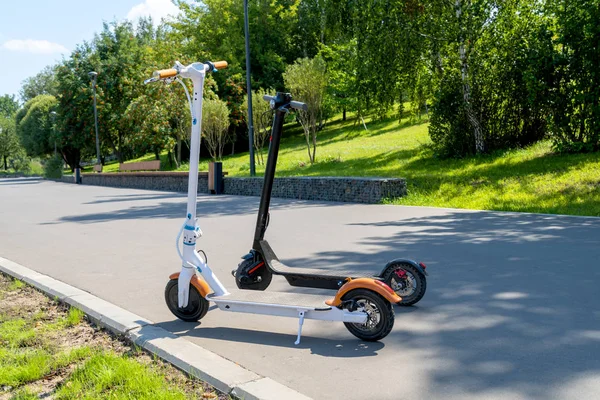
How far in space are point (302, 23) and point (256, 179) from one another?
29.0m

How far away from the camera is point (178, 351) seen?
12.6 feet

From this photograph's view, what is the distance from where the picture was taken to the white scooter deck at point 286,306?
158 inches

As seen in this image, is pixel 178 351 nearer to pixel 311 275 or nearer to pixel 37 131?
pixel 311 275

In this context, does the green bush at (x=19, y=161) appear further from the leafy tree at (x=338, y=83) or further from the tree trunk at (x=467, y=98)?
the tree trunk at (x=467, y=98)

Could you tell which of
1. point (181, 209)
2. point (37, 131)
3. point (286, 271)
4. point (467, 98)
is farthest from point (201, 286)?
point (37, 131)

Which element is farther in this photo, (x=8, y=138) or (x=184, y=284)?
(x=8, y=138)

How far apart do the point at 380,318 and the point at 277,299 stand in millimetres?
771

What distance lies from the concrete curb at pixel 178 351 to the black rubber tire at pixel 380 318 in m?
0.90

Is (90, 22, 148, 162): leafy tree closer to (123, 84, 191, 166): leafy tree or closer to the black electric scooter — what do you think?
(123, 84, 191, 166): leafy tree

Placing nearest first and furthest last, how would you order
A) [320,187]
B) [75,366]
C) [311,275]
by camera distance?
[75,366], [311,275], [320,187]

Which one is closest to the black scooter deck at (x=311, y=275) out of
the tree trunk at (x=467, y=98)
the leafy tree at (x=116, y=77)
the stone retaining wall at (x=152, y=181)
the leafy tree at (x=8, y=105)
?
the tree trunk at (x=467, y=98)

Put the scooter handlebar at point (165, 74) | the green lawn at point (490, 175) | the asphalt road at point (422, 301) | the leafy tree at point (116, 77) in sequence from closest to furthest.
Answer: the asphalt road at point (422, 301) < the scooter handlebar at point (165, 74) < the green lawn at point (490, 175) < the leafy tree at point (116, 77)

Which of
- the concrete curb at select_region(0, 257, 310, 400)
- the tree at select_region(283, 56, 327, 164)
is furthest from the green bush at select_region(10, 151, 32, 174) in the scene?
the concrete curb at select_region(0, 257, 310, 400)

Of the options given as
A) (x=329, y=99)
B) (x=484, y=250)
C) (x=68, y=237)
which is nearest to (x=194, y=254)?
(x=484, y=250)
